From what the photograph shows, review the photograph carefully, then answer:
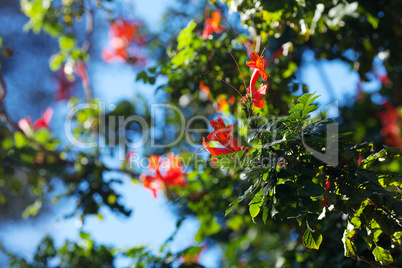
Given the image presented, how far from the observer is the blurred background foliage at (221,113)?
5.36ft

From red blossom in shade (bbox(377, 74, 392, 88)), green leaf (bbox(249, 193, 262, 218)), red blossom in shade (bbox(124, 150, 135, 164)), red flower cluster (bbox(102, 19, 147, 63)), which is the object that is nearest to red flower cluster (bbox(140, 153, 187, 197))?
red blossom in shade (bbox(124, 150, 135, 164))

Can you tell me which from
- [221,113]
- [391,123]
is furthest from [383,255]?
[391,123]

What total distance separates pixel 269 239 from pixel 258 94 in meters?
2.79

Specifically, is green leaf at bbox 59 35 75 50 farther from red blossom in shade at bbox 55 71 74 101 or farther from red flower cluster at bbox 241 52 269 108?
red flower cluster at bbox 241 52 269 108

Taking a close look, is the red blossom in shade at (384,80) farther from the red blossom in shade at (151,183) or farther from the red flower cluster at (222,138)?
the red flower cluster at (222,138)

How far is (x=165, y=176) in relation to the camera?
2502 millimetres

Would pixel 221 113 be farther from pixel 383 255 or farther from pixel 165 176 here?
pixel 383 255

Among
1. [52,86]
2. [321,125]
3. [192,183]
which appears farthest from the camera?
[52,86]

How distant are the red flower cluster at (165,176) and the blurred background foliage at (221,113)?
0.08 metres

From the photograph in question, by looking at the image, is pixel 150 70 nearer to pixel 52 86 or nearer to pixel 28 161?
pixel 28 161

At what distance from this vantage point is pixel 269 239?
380 cm

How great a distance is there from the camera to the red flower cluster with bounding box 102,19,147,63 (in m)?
3.68

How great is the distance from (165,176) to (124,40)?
5.52ft

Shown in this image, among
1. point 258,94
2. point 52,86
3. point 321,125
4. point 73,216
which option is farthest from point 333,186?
point 52,86
